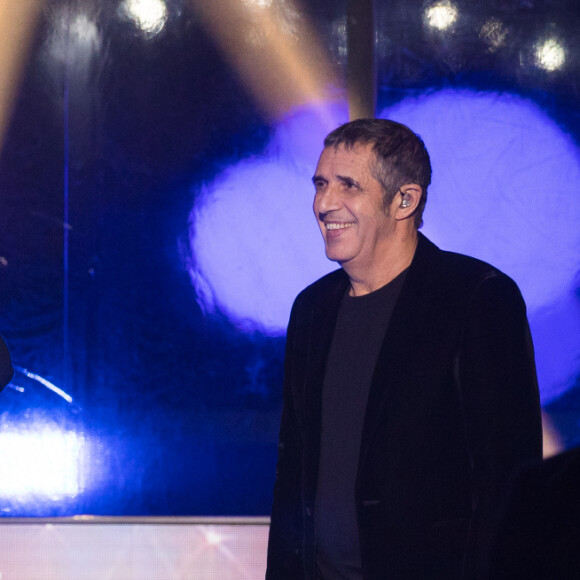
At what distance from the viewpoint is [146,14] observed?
3.01m

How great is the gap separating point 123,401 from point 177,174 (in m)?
1.00

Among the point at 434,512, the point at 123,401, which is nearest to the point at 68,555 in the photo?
the point at 123,401

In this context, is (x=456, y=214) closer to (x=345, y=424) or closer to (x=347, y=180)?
(x=347, y=180)

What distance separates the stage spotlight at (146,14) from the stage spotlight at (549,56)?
161cm

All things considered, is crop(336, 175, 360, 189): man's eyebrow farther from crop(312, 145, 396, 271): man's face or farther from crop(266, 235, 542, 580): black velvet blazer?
crop(266, 235, 542, 580): black velvet blazer

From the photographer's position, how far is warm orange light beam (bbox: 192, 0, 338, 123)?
3.00m

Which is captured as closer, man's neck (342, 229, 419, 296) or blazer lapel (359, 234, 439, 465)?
blazer lapel (359, 234, 439, 465)

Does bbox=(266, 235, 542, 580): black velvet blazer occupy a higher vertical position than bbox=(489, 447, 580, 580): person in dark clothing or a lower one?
higher

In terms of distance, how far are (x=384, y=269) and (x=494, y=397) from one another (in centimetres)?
45

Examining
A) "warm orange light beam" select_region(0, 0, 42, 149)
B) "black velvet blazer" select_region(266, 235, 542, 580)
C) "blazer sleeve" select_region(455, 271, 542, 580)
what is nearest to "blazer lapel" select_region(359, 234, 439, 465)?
"black velvet blazer" select_region(266, 235, 542, 580)

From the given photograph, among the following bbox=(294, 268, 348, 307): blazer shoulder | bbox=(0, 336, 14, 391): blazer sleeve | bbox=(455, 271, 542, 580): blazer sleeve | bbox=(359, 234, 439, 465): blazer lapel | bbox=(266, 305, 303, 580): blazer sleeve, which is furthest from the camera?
bbox=(0, 336, 14, 391): blazer sleeve

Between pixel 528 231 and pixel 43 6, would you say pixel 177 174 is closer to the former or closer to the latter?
pixel 43 6

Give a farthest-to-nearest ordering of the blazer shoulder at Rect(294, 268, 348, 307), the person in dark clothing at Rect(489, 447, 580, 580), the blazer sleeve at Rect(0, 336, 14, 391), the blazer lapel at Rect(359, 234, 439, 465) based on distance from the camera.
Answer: the blazer sleeve at Rect(0, 336, 14, 391)
the blazer shoulder at Rect(294, 268, 348, 307)
the blazer lapel at Rect(359, 234, 439, 465)
the person in dark clothing at Rect(489, 447, 580, 580)

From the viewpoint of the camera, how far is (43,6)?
301 cm
